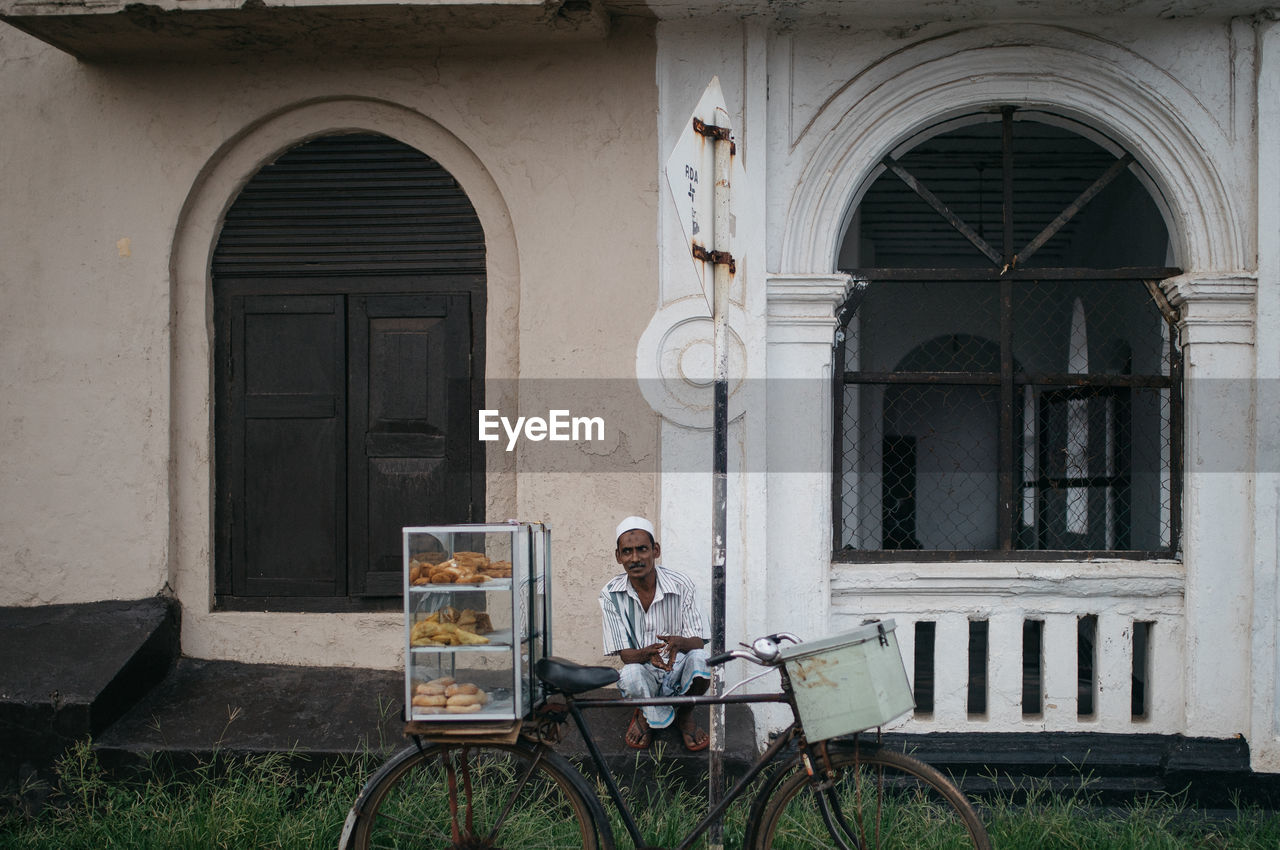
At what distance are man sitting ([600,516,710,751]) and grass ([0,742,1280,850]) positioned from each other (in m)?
0.24

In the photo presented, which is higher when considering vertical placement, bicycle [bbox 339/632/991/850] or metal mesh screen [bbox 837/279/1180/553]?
metal mesh screen [bbox 837/279/1180/553]

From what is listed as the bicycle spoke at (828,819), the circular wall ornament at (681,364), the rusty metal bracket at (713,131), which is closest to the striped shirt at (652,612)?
the circular wall ornament at (681,364)

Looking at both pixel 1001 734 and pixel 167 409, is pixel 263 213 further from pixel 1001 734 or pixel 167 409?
pixel 1001 734

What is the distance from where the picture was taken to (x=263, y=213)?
5.47m

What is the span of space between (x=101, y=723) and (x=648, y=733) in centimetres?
266

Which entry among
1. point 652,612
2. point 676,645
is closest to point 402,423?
point 652,612

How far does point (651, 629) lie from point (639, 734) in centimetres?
48

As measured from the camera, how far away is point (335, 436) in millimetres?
5477

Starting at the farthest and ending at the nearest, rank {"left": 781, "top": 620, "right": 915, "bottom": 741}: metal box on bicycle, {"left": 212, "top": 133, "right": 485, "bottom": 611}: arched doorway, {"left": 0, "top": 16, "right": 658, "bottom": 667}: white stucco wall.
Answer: {"left": 212, "top": 133, "right": 485, "bottom": 611}: arched doorway → {"left": 0, "top": 16, "right": 658, "bottom": 667}: white stucco wall → {"left": 781, "top": 620, "right": 915, "bottom": 741}: metal box on bicycle

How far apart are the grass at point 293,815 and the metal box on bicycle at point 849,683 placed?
1085 mm

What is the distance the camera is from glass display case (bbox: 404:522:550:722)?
10.7 feet

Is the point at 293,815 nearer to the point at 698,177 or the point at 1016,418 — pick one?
the point at 698,177

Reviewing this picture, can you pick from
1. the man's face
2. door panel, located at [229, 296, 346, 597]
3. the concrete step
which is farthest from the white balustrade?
the concrete step

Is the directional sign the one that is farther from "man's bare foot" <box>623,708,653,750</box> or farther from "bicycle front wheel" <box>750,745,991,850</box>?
"man's bare foot" <box>623,708,653,750</box>
